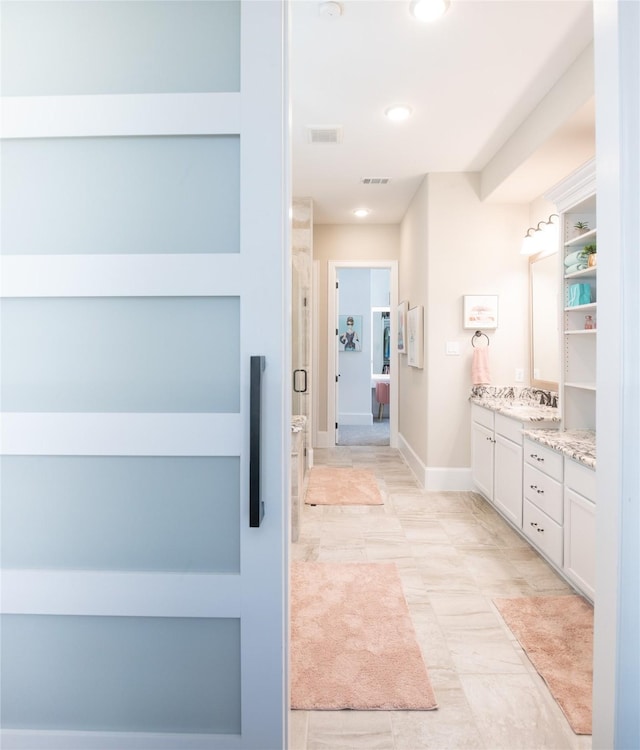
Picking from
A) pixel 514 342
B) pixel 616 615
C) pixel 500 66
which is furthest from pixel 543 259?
pixel 616 615

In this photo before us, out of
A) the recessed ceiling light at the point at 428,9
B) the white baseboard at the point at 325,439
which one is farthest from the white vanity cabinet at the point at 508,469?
the white baseboard at the point at 325,439

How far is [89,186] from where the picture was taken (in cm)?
101

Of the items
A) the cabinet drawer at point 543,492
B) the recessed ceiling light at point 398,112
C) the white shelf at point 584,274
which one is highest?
the recessed ceiling light at point 398,112

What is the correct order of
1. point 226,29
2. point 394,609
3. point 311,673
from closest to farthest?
point 226,29, point 311,673, point 394,609

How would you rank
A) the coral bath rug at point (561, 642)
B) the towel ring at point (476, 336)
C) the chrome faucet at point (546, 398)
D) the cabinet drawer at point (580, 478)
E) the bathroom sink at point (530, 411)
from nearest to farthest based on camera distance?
the coral bath rug at point (561, 642), the cabinet drawer at point (580, 478), the bathroom sink at point (530, 411), the chrome faucet at point (546, 398), the towel ring at point (476, 336)

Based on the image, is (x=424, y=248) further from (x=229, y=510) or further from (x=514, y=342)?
(x=229, y=510)

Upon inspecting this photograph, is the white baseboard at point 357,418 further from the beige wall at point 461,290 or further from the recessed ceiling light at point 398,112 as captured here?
the recessed ceiling light at point 398,112

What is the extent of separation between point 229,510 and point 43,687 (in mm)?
589

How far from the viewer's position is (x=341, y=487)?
4.16 metres

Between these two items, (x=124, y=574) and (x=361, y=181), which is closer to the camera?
(x=124, y=574)

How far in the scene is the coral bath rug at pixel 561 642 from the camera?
160cm

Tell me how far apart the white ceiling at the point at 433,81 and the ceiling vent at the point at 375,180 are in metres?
0.14

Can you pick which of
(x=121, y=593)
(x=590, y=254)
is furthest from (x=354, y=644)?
(x=590, y=254)

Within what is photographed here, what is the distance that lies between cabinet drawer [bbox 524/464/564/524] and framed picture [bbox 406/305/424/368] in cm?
175
